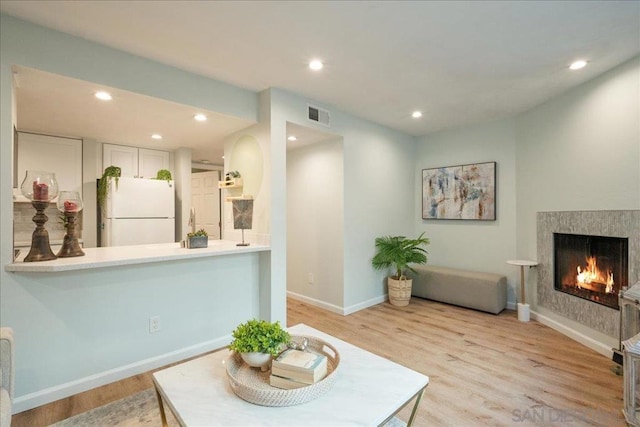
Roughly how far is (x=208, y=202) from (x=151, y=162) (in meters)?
1.28

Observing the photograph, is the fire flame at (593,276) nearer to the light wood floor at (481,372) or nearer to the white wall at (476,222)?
the light wood floor at (481,372)

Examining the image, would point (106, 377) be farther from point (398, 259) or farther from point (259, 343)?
point (398, 259)

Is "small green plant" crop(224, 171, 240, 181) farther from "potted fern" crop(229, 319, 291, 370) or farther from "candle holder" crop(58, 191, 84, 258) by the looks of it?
"potted fern" crop(229, 319, 291, 370)

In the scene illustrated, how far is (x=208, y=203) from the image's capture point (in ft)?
17.7

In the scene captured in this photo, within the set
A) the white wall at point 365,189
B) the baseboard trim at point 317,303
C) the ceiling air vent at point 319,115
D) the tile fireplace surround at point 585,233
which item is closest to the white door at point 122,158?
the white wall at point 365,189

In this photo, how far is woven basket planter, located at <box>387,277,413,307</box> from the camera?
13.1 ft

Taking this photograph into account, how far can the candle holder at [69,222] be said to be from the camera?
2184 mm

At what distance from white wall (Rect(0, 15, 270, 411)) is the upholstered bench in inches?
94.3

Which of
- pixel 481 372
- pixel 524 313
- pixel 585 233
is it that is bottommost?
pixel 481 372

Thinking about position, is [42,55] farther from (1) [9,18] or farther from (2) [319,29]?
(2) [319,29]

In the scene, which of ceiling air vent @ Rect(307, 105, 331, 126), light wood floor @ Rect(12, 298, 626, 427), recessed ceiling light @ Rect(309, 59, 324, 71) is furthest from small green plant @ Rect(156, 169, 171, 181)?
recessed ceiling light @ Rect(309, 59, 324, 71)

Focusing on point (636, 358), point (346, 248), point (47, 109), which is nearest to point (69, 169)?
point (47, 109)

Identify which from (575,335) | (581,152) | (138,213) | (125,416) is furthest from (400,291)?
(138,213)

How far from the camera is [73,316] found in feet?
6.89
